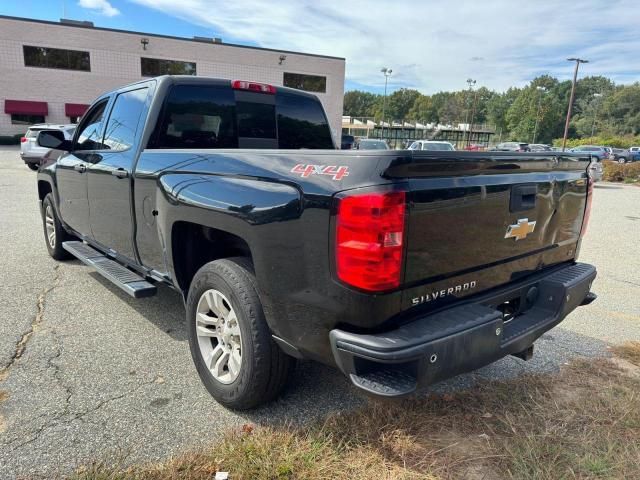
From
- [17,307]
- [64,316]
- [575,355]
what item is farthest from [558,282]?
[17,307]

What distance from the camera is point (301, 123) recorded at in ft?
14.7

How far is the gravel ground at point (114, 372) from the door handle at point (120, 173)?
4.21ft

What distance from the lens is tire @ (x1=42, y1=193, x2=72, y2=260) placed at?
5.65 m

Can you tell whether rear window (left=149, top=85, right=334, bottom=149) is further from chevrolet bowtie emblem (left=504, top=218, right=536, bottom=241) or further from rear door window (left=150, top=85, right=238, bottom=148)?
chevrolet bowtie emblem (left=504, top=218, right=536, bottom=241)

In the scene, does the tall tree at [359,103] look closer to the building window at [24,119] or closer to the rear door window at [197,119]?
Result: the building window at [24,119]

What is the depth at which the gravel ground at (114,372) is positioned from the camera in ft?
8.22

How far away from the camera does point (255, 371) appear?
2.57 metres

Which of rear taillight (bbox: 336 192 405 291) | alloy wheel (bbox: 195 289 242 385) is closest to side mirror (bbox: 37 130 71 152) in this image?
alloy wheel (bbox: 195 289 242 385)

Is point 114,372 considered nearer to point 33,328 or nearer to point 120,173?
point 33,328

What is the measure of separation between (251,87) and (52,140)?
2.21 m

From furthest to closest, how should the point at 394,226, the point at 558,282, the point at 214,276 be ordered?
the point at 558,282 → the point at 214,276 → the point at 394,226

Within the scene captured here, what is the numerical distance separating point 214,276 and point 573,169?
240cm

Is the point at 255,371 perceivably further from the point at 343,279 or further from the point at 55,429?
the point at 55,429

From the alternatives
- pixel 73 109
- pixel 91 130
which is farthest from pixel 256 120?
pixel 73 109
